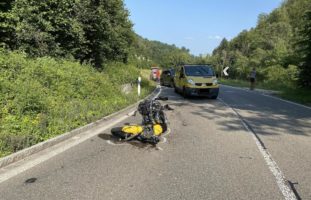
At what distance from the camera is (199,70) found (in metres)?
21.4

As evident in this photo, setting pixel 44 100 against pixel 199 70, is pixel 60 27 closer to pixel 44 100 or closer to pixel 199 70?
pixel 199 70

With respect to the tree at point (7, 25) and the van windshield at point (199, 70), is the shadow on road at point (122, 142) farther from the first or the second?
the van windshield at point (199, 70)

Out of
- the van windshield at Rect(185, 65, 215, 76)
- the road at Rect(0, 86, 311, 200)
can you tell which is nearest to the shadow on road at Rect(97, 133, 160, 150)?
the road at Rect(0, 86, 311, 200)

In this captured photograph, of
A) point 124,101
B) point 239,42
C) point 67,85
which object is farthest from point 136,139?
point 239,42

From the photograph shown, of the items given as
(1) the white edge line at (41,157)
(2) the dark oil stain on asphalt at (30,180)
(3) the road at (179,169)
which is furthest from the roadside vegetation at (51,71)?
(3) the road at (179,169)

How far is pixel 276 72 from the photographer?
53000 millimetres

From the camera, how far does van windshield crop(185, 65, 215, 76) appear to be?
2105 cm

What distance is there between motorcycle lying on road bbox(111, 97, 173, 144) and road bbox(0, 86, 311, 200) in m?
0.19

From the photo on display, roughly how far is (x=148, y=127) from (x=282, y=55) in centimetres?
5810

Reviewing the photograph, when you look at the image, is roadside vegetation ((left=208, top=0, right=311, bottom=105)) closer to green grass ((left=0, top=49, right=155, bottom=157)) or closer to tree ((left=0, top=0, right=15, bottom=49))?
green grass ((left=0, top=49, right=155, bottom=157))

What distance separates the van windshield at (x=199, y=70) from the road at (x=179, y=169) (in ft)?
35.3

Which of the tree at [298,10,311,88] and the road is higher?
the tree at [298,10,311,88]

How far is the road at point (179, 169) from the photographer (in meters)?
5.30

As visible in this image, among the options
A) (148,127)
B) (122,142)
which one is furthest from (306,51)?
(122,142)
